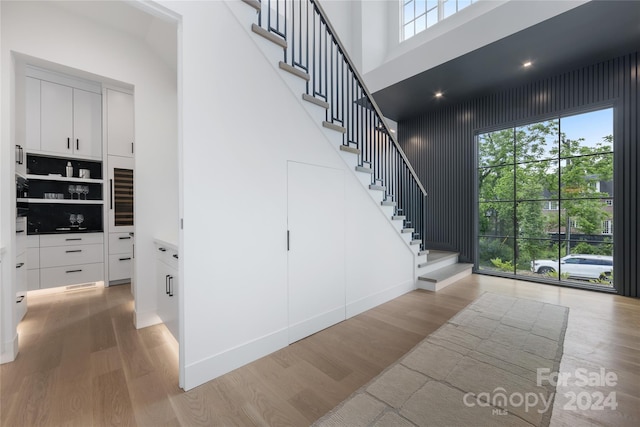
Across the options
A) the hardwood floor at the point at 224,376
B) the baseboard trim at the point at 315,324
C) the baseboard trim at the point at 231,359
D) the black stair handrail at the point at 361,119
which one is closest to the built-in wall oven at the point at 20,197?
the hardwood floor at the point at 224,376

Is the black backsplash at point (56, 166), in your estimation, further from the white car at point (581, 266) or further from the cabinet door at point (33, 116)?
the white car at point (581, 266)

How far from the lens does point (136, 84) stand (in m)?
2.85

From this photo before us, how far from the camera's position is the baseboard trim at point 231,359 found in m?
1.82

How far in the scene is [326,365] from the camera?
82.0 inches

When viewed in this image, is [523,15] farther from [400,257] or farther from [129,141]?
[129,141]

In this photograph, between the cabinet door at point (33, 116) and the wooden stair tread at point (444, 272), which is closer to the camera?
the cabinet door at point (33, 116)

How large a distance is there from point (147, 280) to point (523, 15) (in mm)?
5413

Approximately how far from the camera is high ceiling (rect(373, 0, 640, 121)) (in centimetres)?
294

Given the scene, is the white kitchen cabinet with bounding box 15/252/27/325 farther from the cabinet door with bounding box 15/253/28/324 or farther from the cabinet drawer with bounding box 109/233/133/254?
the cabinet drawer with bounding box 109/233/133/254

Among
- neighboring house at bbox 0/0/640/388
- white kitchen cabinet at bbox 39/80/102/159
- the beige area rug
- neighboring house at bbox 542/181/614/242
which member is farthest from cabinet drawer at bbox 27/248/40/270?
neighboring house at bbox 542/181/614/242

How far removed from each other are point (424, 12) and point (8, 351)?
7046mm

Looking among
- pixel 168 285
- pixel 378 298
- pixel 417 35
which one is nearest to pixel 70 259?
pixel 168 285

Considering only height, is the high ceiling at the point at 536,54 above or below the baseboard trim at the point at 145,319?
above

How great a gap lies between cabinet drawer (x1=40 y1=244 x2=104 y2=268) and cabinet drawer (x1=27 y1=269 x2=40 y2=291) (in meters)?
0.12
